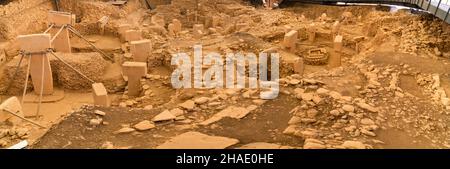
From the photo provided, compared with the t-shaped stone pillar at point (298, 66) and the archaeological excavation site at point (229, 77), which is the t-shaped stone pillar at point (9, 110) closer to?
the archaeological excavation site at point (229, 77)

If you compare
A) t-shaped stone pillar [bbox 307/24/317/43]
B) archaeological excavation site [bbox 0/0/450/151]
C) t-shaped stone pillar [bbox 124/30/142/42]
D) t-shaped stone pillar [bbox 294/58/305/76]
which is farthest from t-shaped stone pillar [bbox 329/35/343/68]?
t-shaped stone pillar [bbox 124/30/142/42]

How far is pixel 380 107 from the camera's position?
4.57 m

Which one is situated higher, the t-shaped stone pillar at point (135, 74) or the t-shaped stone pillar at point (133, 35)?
the t-shaped stone pillar at point (133, 35)

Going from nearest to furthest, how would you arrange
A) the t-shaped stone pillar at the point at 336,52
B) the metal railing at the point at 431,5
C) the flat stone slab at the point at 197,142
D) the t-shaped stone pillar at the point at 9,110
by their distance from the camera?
1. the flat stone slab at the point at 197,142
2. the t-shaped stone pillar at the point at 9,110
3. the metal railing at the point at 431,5
4. the t-shaped stone pillar at the point at 336,52

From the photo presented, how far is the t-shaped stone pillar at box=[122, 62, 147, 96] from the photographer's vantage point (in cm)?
690

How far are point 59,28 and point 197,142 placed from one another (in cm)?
613

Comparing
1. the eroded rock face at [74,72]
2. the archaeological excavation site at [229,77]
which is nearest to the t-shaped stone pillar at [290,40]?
the archaeological excavation site at [229,77]

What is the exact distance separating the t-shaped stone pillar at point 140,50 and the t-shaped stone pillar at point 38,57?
5.41 ft

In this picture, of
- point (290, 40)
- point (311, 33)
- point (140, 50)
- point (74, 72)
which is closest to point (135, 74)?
point (140, 50)

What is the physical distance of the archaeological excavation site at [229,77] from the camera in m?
4.05

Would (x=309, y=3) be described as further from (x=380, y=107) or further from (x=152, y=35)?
(x=380, y=107)

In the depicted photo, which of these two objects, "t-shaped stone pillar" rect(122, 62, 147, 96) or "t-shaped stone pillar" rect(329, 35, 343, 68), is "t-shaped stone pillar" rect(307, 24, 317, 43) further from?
"t-shaped stone pillar" rect(122, 62, 147, 96)

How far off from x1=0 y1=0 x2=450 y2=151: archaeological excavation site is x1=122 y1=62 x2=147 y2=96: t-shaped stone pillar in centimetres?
2

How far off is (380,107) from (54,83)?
6537 millimetres
